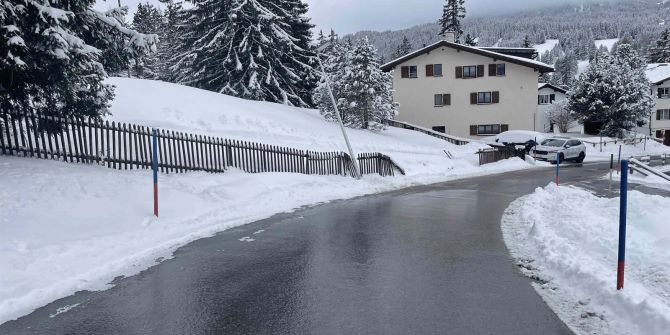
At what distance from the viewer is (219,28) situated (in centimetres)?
3750

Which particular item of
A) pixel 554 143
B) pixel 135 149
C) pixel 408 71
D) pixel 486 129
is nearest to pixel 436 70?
pixel 408 71

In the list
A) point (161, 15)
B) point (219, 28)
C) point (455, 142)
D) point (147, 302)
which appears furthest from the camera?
point (161, 15)

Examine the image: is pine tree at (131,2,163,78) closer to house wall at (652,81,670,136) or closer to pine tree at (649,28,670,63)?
house wall at (652,81,670,136)

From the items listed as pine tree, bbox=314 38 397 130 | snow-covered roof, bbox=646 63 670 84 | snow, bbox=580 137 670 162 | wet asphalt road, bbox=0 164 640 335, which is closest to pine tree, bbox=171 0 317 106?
pine tree, bbox=314 38 397 130

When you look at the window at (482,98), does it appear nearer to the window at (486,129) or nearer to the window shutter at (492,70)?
the window shutter at (492,70)

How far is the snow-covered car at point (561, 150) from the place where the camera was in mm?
32062

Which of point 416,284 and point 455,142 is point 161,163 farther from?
point 455,142

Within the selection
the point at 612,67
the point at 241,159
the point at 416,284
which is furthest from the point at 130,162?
the point at 612,67

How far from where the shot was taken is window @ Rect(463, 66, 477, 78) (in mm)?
46719

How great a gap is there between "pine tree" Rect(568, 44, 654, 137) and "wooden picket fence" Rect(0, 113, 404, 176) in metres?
40.3

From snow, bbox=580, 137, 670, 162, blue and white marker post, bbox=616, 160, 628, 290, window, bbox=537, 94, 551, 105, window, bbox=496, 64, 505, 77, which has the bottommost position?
snow, bbox=580, 137, 670, 162

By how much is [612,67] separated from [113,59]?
5085 cm

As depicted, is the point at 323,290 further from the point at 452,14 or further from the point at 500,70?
A: the point at 452,14

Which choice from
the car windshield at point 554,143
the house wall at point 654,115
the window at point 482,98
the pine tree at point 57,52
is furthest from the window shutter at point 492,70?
the pine tree at point 57,52
